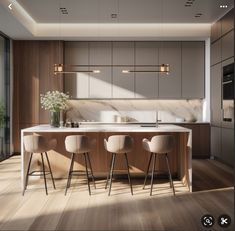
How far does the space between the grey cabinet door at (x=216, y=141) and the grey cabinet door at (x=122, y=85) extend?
82.1 inches

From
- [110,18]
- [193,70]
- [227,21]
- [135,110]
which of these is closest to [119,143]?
[110,18]

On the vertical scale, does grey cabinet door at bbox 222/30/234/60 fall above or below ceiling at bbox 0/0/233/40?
below

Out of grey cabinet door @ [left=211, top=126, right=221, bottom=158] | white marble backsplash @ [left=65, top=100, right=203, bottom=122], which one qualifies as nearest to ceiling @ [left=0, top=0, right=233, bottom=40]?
white marble backsplash @ [left=65, top=100, right=203, bottom=122]

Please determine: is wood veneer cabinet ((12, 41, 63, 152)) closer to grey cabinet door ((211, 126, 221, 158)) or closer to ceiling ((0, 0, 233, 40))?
ceiling ((0, 0, 233, 40))

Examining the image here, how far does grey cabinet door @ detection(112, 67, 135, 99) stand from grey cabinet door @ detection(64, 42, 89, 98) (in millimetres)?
682

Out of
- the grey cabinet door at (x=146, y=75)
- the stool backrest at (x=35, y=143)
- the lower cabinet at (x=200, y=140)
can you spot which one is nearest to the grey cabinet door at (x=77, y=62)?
the grey cabinet door at (x=146, y=75)

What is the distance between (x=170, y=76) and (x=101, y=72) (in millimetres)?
1678

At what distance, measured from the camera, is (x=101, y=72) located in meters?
8.66

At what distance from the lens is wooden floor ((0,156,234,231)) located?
144 inches

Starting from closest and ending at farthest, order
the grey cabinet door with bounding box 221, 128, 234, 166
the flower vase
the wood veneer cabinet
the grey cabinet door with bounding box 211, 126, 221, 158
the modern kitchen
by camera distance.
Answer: the modern kitchen < the flower vase < the grey cabinet door with bounding box 221, 128, 234, 166 < the grey cabinet door with bounding box 211, 126, 221, 158 < the wood veneer cabinet

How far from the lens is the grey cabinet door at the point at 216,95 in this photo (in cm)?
758

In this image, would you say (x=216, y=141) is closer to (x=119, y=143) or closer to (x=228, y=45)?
(x=228, y=45)

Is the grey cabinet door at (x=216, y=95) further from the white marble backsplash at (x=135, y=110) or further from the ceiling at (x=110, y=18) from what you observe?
the ceiling at (x=110, y=18)

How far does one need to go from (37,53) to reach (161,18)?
309 cm
